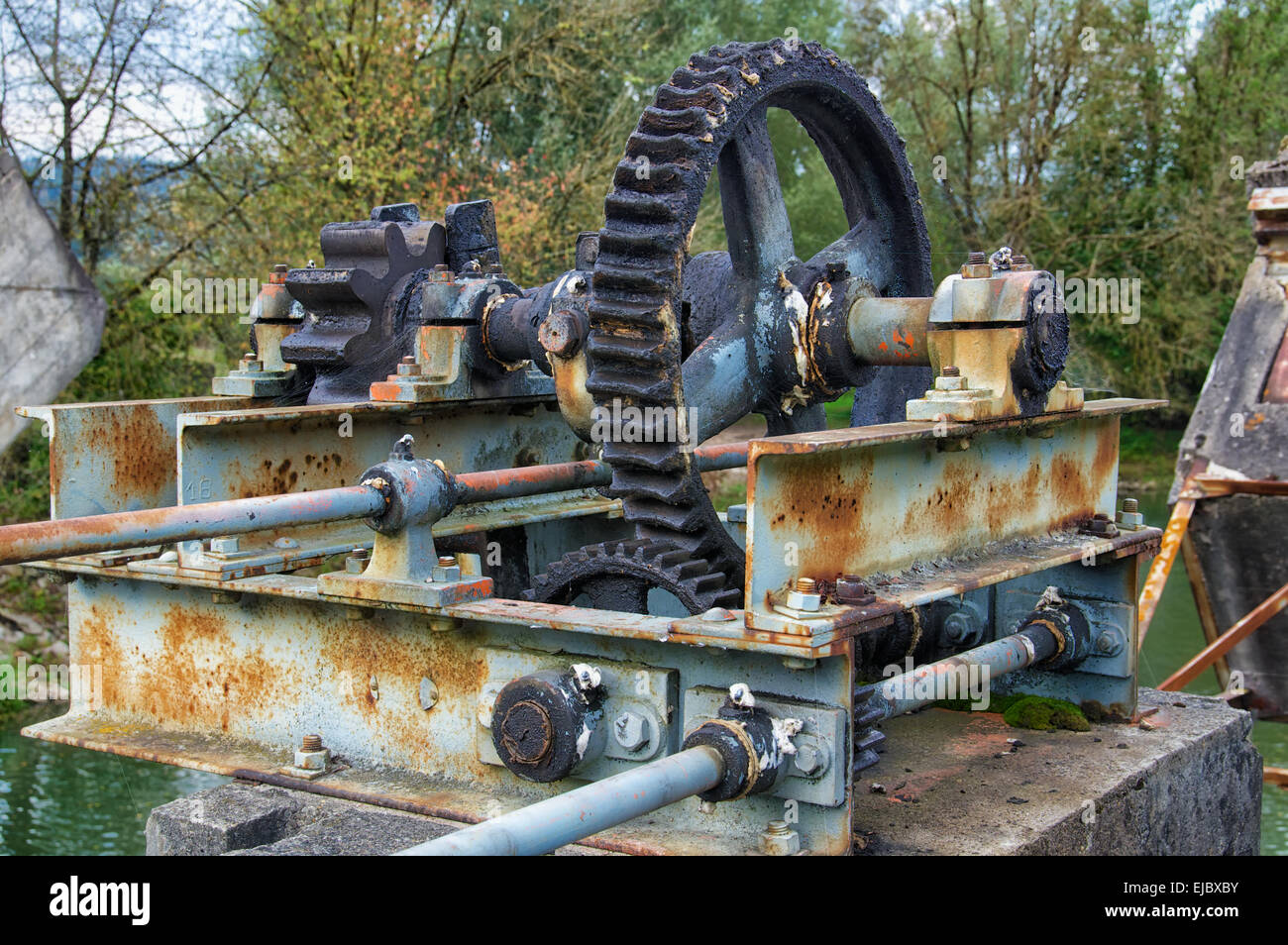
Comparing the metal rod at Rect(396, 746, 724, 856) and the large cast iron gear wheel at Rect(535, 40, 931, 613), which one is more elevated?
the large cast iron gear wheel at Rect(535, 40, 931, 613)

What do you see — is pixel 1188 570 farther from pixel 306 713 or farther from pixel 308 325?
pixel 306 713

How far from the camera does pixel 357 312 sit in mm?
4629

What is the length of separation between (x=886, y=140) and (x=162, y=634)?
254 centimetres

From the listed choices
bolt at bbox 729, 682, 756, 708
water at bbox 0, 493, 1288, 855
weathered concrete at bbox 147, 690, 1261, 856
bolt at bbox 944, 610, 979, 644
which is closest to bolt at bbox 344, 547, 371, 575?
weathered concrete at bbox 147, 690, 1261, 856

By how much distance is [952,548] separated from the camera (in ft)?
11.3

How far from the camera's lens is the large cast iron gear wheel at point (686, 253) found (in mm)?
3604

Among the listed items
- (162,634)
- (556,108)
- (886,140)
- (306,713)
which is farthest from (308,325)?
(556,108)

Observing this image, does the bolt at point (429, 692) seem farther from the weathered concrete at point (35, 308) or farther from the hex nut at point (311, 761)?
the weathered concrete at point (35, 308)

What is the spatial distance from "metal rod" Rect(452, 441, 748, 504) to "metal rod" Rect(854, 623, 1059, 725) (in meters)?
0.78

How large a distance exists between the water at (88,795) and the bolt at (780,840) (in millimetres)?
5168

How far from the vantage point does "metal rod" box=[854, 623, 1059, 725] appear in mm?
3402

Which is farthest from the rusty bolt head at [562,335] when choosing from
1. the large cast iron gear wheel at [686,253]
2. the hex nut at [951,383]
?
the hex nut at [951,383]

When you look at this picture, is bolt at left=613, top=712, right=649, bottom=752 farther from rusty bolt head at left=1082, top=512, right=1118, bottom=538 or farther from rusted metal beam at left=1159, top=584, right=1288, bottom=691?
rusted metal beam at left=1159, top=584, right=1288, bottom=691

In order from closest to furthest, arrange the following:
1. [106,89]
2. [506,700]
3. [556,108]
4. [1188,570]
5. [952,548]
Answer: [506,700], [952,548], [1188,570], [106,89], [556,108]
